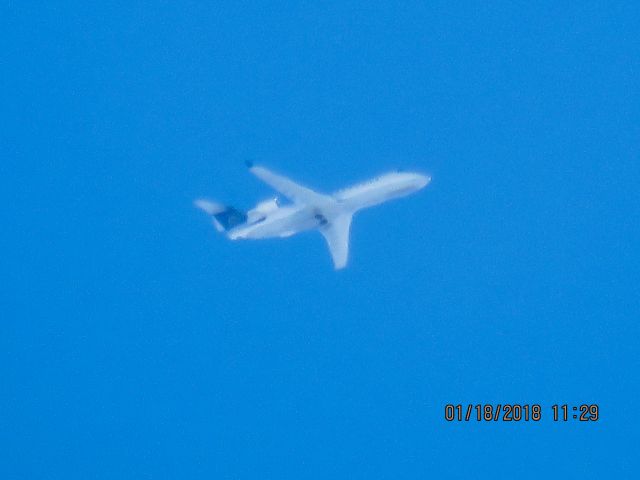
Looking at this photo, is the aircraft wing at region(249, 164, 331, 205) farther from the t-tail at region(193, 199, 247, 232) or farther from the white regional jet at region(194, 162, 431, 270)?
the t-tail at region(193, 199, 247, 232)

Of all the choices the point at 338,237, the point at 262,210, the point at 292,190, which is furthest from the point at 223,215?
the point at 338,237

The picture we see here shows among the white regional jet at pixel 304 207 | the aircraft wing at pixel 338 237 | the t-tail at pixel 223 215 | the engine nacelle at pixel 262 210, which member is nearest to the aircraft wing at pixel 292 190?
the white regional jet at pixel 304 207

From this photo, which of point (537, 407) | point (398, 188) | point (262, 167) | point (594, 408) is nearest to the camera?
point (262, 167)

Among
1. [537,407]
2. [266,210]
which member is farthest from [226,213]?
[537,407]

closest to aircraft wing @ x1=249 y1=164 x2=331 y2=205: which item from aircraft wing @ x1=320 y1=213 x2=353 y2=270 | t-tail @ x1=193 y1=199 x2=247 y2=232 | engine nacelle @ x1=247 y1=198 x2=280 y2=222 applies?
engine nacelle @ x1=247 y1=198 x2=280 y2=222

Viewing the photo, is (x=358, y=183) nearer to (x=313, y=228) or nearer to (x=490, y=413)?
(x=313, y=228)

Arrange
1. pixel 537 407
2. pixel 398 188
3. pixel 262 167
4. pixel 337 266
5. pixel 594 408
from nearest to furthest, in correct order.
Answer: pixel 262 167, pixel 398 188, pixel 337 266, pixel 537 407, pixel 594 408
